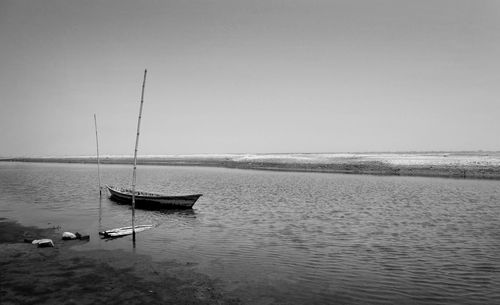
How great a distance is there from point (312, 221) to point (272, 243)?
6460 mm

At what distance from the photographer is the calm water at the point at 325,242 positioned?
1131 cm

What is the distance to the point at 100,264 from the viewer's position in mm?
13992

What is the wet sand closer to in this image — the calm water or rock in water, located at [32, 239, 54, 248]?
rock in water, located at [32, 239, 54, 248]

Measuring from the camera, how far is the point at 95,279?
1212cm

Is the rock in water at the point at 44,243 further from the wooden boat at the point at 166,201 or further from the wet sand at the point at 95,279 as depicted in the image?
the wooden boat at the point at 166,201

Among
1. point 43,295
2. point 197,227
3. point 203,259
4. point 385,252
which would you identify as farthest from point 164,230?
point 385,252

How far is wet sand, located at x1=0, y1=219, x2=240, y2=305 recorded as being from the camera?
10398 millimetres

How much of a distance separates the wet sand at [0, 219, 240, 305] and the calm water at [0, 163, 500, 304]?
0.97 metres

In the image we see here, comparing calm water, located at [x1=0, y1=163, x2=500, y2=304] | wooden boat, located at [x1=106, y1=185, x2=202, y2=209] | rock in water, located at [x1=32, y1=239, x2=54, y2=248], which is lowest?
calm water, located at [x1=0, y1=163, x2=500, y2=304]

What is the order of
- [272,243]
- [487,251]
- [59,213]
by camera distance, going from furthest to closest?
1. [59,213]
2. [272,243]
3. [487,251]

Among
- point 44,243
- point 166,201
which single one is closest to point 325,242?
point 44,243

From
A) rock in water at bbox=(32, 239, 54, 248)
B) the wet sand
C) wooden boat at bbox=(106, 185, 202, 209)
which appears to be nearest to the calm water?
the wet sand

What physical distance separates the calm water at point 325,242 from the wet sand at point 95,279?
968 millimetres

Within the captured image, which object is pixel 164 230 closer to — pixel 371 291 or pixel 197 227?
pixel 197 227
